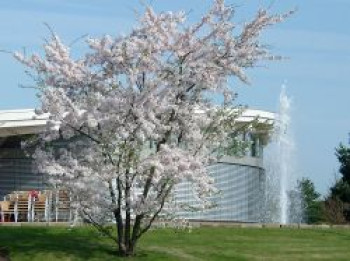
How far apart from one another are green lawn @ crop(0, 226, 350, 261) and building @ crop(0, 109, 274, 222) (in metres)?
8.93

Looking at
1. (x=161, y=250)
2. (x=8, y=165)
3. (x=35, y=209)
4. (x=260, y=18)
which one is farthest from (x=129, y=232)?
(x=8, y=165)

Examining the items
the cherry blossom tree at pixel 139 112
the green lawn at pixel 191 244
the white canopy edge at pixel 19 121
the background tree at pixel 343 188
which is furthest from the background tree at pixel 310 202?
the cherry blossom tree at pixel 139 112

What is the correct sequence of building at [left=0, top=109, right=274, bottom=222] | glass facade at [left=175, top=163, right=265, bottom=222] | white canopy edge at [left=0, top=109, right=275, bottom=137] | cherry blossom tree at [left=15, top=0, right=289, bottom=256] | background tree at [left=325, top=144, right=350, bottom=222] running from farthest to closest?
background tree at [left=325, top=144, right=350, bottom=222]
glass facade at [left=175, top=163, right=265, bottom=222]
building at [left=0, top=109, right=274, bottom=222]
white canopy edge at [left=0, top=109, right=275, bottom=137]
cherry blossom tree at [left=15, top=0, right=289, bottom=256]

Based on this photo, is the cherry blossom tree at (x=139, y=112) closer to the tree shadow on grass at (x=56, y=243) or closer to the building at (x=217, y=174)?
the tree shadow on grass at (x=56, y=243)

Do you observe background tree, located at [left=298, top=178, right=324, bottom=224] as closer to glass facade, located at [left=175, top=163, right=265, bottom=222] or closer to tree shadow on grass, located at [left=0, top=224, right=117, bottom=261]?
glass facade, located at [left=175, top=163, right=265, bottom=222]

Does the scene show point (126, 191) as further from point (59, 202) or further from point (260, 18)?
point (260, 18)

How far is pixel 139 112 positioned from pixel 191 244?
14.2ft

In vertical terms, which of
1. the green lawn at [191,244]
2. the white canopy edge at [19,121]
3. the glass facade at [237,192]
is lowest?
the green lawn at [191,244]

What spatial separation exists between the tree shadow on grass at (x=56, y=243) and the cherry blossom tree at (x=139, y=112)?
68cm

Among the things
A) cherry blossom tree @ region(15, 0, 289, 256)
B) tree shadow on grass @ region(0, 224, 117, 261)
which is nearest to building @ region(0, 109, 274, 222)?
tree shadow on grass @ region(0, 224, 117, 261)

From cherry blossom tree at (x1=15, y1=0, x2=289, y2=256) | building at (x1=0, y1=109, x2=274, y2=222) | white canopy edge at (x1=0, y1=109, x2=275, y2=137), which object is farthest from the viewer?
building at (x1=0, y1=109, x2=274, y2=222)

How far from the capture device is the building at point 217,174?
109 ft

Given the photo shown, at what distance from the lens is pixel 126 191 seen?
1845cm

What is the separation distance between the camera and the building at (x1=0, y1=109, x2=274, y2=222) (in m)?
33.4
